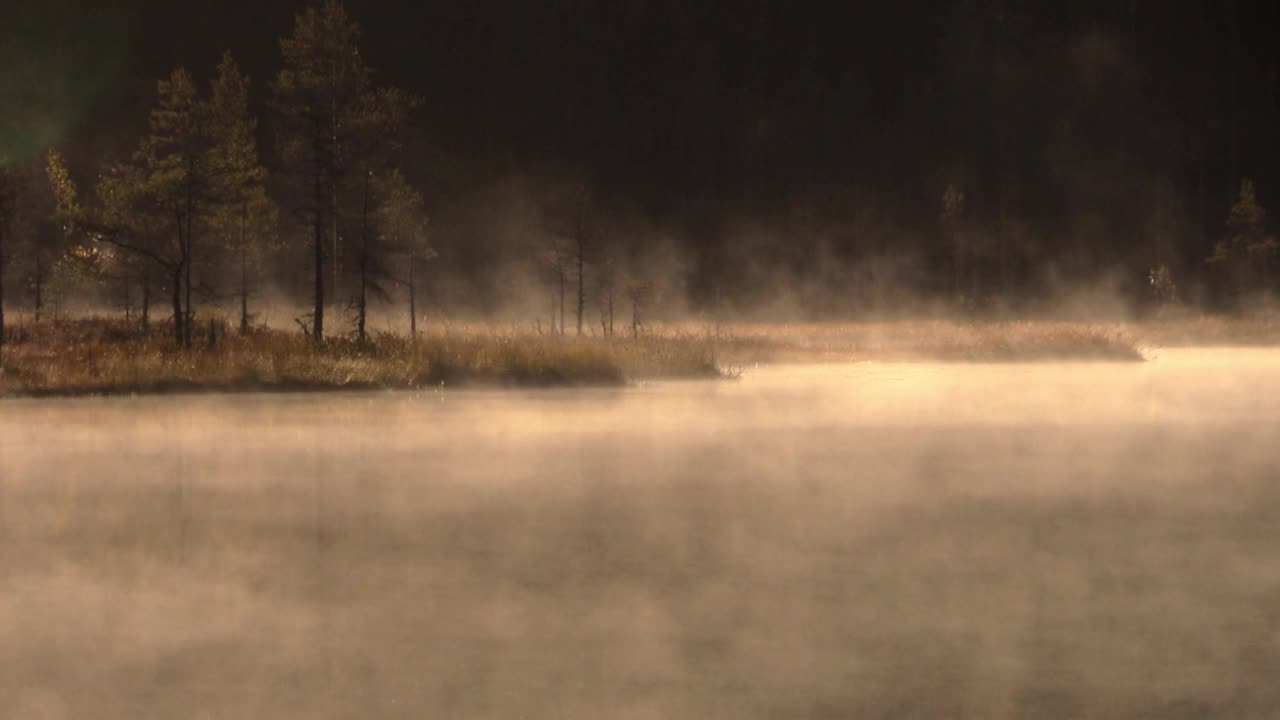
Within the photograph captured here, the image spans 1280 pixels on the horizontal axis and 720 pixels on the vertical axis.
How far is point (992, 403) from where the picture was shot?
1259 inches

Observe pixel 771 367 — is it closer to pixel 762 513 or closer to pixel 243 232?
pixel 243 232

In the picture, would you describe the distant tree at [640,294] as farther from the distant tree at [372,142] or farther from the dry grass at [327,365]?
the dry grass at [327,365]

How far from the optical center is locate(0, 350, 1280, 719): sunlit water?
7973 millimetres

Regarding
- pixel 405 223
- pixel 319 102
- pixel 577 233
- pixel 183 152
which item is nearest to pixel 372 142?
pixel 319 102

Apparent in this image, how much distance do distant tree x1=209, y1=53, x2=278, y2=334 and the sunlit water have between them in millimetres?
29489

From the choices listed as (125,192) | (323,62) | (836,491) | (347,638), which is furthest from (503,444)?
(125,192)

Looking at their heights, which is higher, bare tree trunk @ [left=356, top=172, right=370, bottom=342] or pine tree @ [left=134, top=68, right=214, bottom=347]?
pine tree @ [left=134, top=68, right=214, bottom=347]

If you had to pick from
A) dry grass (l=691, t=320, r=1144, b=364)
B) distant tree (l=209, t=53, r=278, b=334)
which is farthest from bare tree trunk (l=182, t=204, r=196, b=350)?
dry grass (l=691, t=320, r=1144, b=364)

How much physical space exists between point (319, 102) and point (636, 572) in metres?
38.1

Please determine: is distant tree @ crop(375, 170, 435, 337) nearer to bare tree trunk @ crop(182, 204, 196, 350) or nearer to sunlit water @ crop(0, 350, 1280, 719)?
bare tree trunk @ crop(182, 204, 196, 350)

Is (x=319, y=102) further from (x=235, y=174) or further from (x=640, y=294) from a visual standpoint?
(x=640, y=294)

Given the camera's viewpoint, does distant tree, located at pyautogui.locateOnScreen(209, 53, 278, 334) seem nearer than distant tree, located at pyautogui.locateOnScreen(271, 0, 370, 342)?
No

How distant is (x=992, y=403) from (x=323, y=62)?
2527cm

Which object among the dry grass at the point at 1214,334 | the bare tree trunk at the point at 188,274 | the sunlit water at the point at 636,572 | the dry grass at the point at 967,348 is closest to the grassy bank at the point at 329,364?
the bare tree trunk at the point at 188,274
